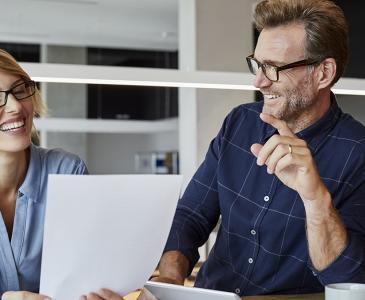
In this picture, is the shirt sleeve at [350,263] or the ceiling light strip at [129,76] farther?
the ceiling light strip at [129,76]

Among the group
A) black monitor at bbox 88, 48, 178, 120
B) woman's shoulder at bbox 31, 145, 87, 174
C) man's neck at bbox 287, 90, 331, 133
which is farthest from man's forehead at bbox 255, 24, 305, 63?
black monitor at bbox 88, 48, 178, 120

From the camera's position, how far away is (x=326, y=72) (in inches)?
74.5

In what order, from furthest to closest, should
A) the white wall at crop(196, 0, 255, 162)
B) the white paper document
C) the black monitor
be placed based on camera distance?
1. the black monitor
2. the white wall at crop(196, 0, 255, 162)
3. the white paper document

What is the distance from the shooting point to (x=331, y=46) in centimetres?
188

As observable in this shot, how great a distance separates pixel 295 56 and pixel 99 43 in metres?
6.68

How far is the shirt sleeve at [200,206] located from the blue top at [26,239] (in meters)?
0.38

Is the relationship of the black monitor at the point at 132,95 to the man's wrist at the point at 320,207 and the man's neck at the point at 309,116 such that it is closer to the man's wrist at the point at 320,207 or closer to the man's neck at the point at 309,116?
the man's neck at the point at 309,116

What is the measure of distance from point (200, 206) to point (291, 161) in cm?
57

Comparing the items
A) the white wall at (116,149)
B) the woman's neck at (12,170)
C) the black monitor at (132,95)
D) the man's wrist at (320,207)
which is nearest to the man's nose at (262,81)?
the man's wrist at (320,207)

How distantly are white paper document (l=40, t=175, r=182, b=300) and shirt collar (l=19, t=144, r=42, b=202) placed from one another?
1.46ft

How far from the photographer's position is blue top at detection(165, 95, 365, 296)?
1791mm

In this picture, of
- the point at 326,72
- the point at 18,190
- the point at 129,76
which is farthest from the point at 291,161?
the point at 129,76

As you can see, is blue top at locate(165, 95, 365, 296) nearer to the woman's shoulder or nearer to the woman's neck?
the woman's shoulder

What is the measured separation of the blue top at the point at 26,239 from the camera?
1719 mm
